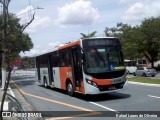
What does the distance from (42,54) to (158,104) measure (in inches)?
564

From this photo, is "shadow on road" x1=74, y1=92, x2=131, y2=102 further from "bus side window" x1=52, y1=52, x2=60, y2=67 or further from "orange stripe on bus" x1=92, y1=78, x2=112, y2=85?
"bus side window" x1=52, y1=52, x2=60, y2=67

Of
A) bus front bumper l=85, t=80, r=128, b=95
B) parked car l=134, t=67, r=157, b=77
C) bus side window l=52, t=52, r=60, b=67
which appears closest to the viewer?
bus front bumper l=85, t=80, r=128, b=95

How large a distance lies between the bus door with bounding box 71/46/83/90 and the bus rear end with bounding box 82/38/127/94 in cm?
63

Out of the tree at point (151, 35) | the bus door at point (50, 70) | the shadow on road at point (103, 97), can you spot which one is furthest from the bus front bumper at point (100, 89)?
the tree at point (151, 35)

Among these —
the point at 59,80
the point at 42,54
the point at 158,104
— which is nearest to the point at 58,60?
the point at 59,80

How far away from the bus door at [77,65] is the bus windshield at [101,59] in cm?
75

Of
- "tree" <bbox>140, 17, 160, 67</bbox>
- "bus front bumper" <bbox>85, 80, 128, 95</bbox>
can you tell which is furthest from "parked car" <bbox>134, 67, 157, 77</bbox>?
"bus front bumper" <bbox>85, 80, 128, 95</bbox>

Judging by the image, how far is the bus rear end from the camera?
16.4 meters

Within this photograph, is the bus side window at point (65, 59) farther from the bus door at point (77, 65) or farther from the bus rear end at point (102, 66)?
the bus rear end at point (102, 66)

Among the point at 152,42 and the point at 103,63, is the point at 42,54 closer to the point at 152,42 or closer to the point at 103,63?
the point at 103,63

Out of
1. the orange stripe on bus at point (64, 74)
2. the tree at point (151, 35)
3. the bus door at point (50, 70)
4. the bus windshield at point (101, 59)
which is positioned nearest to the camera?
the bus windshield at point (101, 59)

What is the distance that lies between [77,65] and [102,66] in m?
1.64

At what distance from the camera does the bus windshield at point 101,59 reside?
16453 millimetres

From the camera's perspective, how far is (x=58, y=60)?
21.7m
